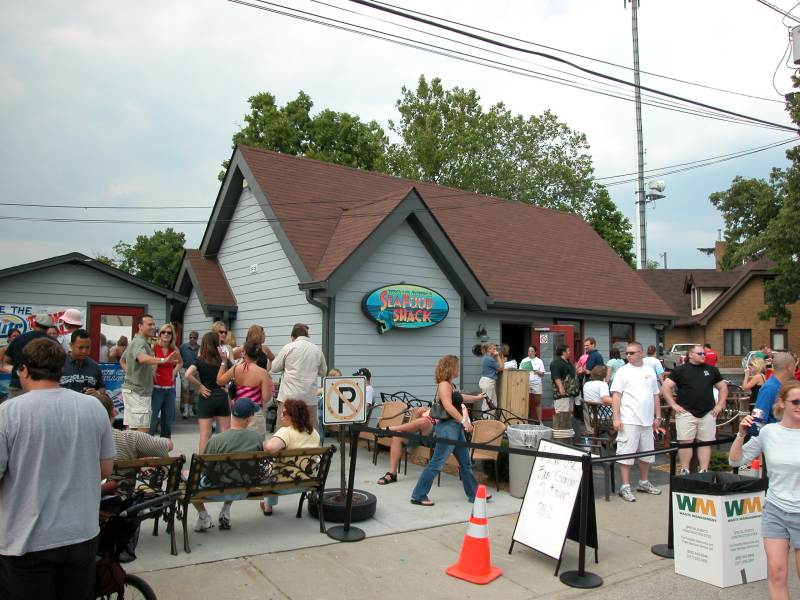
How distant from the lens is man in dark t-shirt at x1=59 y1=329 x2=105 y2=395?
6.81m

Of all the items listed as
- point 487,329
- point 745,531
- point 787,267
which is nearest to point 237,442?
point 745,531

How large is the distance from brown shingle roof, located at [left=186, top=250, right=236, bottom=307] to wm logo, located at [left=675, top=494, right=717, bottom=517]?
37.0 feet

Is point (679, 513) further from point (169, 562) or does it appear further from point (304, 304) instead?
point (304, 304)

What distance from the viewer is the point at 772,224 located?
26891 millimetres

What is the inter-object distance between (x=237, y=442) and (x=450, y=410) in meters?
2.27

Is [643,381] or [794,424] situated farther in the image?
[643,381]

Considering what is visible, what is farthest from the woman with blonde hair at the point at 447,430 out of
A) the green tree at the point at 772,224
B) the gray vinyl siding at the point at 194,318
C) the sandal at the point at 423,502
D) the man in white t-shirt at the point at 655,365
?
the green tree at the point at 772,224

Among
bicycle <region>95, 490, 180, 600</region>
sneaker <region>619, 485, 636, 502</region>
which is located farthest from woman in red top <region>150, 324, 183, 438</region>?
sneaker <region>619, 485, 636, 502</region>

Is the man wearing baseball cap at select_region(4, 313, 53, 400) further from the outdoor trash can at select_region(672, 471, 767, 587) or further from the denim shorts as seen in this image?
the denim shorts

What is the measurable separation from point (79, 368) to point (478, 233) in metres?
12.6

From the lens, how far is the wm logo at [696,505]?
5.23 metres

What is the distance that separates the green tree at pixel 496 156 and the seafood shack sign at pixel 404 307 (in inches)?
991

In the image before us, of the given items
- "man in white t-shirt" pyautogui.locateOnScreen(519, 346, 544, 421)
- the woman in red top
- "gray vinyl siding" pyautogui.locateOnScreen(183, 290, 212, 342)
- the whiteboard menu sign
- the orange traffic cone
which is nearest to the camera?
the orange traffic cone

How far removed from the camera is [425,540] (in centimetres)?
621
